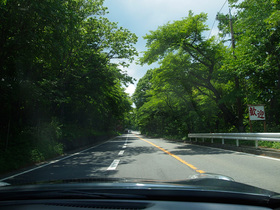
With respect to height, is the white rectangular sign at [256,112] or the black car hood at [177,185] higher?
the white rectangular sign at [256,112]

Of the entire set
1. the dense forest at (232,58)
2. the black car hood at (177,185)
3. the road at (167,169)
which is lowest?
the road at (167,169)

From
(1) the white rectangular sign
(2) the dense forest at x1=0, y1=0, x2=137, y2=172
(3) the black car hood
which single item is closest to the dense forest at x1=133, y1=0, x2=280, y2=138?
(1) the white rectangular sign

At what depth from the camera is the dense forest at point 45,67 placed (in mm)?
7344

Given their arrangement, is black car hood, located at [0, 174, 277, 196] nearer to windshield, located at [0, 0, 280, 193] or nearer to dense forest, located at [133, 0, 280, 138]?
windshield, located at [0, 0, 280, 193]

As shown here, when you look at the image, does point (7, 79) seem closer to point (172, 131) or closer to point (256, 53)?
point (256, 53)

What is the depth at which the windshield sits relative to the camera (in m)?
6.79

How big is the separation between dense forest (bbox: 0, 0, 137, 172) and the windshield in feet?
0.18

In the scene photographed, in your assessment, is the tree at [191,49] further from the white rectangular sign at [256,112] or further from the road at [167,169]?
the road at [167,169]

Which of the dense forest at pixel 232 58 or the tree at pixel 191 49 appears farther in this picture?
the tree at pixel 191 49

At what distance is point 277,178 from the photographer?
4.88 m

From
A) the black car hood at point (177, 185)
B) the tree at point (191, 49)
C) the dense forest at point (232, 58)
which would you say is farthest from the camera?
the tree at point (191, 49)

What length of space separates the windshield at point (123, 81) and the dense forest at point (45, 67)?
0.06 m

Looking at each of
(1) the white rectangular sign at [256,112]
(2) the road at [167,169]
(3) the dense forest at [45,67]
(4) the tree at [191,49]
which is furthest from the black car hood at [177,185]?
(4) the tree at [191,49]

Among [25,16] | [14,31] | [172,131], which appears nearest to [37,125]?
[14,31]
